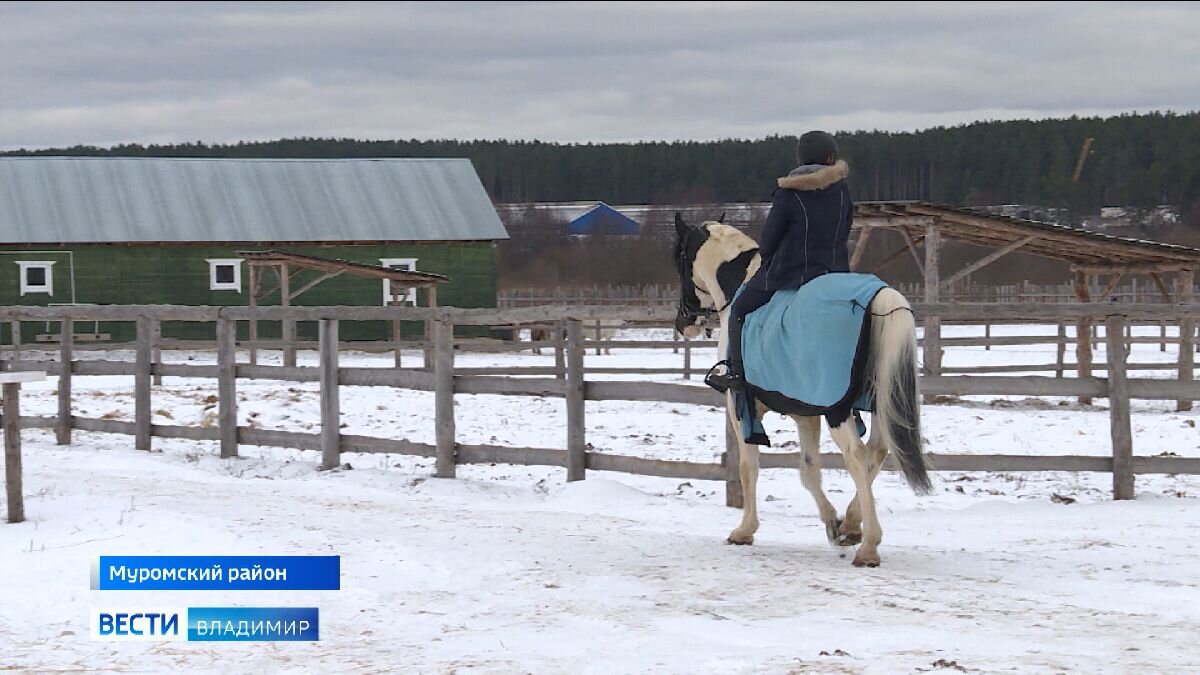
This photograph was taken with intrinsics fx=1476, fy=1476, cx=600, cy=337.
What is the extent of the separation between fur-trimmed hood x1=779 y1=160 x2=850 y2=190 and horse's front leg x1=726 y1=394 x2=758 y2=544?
52.0 inches

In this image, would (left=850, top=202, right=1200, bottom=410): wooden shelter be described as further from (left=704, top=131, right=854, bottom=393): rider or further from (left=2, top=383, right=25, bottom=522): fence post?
(left=2, top=383, right=25, bottom=522): fence post

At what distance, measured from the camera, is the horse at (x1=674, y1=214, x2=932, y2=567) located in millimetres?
7406

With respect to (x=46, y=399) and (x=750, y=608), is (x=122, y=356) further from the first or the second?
(x=750, y=608)

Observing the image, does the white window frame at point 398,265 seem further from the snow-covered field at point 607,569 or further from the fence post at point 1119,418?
the fence post at point 1119,418

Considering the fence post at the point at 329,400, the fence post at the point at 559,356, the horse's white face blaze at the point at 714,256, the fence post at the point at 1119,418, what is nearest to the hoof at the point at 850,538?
the horse's white face blaze at the point at 714,256

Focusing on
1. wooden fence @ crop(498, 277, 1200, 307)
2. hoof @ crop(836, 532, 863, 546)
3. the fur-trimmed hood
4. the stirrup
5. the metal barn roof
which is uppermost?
the metal barn roof

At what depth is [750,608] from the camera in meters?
6.52

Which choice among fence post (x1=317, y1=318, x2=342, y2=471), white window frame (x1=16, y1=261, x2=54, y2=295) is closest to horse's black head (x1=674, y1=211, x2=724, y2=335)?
fence post (x1=317, y1=318, x2=342, y2=471)

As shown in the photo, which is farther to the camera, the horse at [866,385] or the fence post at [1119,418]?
the fence post at [1119,418]

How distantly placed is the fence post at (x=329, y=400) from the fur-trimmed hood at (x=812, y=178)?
5.67m

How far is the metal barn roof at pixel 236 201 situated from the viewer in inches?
1516

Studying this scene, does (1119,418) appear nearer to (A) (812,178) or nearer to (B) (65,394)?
(A) (812,178)

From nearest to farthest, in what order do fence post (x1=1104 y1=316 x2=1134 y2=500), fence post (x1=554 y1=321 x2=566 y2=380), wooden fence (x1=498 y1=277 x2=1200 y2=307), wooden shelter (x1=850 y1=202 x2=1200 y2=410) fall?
fence post (x1=1104 y1=316 x2=1134 y2=500), wooden shelter (x1=850 y1=202 x2=1200 y2=410), fence post (x1=554 y1=321 x2=566 y2=380), wooden fence (x1=498 y1=277 x2=1200 y2=307)
